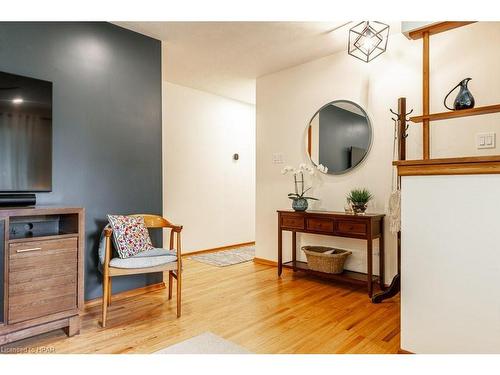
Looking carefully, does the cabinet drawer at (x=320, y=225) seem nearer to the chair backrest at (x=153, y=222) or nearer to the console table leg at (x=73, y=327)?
the chair backrest at (x=153, y=222)

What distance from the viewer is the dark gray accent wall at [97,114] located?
244 cm

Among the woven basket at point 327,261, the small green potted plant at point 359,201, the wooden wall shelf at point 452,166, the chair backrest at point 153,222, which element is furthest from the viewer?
the woven basket at point 327,261

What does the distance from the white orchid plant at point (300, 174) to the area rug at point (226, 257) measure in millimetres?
1272

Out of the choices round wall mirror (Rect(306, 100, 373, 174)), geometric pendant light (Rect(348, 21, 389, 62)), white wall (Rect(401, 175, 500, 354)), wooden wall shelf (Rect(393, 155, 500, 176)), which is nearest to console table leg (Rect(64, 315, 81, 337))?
white wall (Rect(401, 175, 500, 354))

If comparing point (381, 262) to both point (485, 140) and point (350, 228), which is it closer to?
point (350, 228)

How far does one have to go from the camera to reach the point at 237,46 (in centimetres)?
332

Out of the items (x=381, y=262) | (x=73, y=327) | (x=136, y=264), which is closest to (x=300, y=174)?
(x=381, y=262)

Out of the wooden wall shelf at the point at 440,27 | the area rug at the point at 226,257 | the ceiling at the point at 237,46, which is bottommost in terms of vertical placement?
the area rug at the point at 226,257

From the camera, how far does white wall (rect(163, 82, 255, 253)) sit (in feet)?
14.8

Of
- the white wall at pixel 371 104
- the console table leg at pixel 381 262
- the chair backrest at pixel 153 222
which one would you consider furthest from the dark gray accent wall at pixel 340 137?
the chair backrest at pixel 153 222

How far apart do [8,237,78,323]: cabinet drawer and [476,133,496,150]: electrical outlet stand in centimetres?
316

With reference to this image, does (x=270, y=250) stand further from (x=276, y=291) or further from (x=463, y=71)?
(x=463, y=71)

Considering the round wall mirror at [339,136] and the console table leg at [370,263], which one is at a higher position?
the round wall mirror at [339,136]

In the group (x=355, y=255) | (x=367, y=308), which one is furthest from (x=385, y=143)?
(x=367, y=308)
